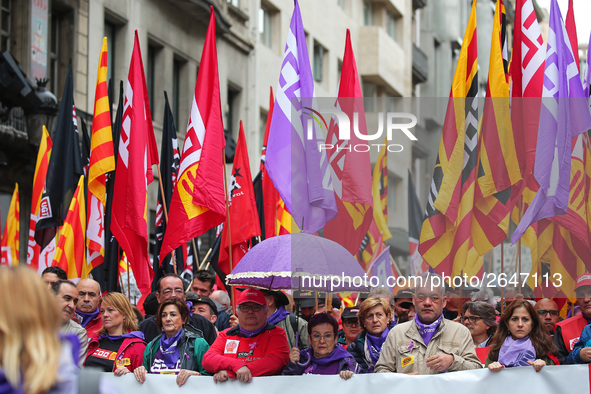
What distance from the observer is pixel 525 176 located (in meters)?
9.22

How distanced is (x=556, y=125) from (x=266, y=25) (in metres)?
23.7

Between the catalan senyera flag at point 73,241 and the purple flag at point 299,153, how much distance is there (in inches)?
134

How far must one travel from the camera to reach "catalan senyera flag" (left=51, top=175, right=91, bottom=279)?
12164mm

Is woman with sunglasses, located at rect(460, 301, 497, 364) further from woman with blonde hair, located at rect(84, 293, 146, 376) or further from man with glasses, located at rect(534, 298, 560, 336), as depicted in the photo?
woman with blonde hair, located at rect(84, 293, 146, 376)

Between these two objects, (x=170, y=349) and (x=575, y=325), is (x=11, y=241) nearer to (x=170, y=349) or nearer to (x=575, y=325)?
(x=170, y=349)

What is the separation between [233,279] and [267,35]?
24896 millimetres

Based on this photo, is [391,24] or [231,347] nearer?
[231,347]

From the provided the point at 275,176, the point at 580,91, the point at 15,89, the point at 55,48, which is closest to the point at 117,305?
the point at 275,176

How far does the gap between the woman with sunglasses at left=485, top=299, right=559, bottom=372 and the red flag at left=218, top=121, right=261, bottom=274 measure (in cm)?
492

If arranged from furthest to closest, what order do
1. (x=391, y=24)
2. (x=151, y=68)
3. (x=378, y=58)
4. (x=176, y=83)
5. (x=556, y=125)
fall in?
(x=391, y=24) → (x=378, y=58) → (x=176, y=83) → (x=151, y=68) → (x=556, y=125)

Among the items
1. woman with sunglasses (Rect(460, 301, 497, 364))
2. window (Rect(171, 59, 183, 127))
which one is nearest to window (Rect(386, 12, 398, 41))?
window (Rect(171, 59, 183, 127))

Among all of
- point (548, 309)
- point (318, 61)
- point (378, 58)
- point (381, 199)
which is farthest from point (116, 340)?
point (378, 58)

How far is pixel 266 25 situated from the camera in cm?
3238

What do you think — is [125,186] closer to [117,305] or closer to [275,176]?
[275,176]
